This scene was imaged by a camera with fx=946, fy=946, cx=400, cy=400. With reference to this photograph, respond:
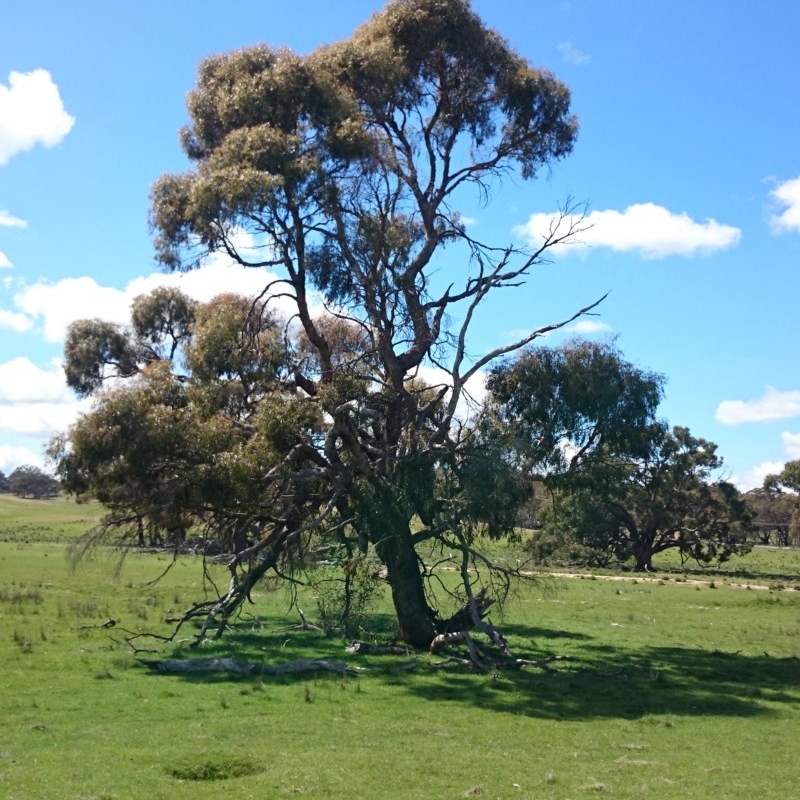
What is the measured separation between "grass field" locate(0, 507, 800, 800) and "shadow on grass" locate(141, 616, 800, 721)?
0.24 feet

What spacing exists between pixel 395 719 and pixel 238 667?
5.32 m

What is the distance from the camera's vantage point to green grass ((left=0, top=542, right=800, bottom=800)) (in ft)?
35.5

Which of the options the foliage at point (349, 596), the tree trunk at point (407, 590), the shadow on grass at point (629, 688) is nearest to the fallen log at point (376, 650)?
the foliage at point (349, 596)

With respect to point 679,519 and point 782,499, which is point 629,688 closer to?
point 679,519

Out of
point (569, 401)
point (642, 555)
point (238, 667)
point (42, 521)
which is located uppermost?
point (569, 401)

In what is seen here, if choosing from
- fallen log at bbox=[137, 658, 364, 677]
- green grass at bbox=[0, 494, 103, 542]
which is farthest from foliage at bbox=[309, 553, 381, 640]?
green grass at bbox=[0, 494, 103, 542]

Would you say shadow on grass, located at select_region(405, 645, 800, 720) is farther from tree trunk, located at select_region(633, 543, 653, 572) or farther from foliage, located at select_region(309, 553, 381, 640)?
tree trunk, located at select_region(633, 543, 653, 572)

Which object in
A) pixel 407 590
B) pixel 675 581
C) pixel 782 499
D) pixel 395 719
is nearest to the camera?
pixel 395 719

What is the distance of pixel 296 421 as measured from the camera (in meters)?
20.1

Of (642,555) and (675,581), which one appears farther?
(642,555)

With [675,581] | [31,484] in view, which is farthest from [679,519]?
[31,484]

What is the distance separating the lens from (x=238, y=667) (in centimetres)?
1897

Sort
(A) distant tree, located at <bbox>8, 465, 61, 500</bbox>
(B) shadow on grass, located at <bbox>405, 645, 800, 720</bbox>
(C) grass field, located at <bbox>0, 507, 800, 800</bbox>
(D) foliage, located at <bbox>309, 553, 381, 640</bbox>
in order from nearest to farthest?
(C) grass field, located at <bbox>0, 507, 800, 800</bbox> → (B) shadow on grass, located at <bbox>405, 645, 800, 720</bbox> → (D) foliage, located at <bbox>309, 553, 381, 640</bbox> → (A) distant tree, located at <bbox>8, 465, 61, 500</bbox>

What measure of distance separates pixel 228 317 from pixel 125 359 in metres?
21.1
